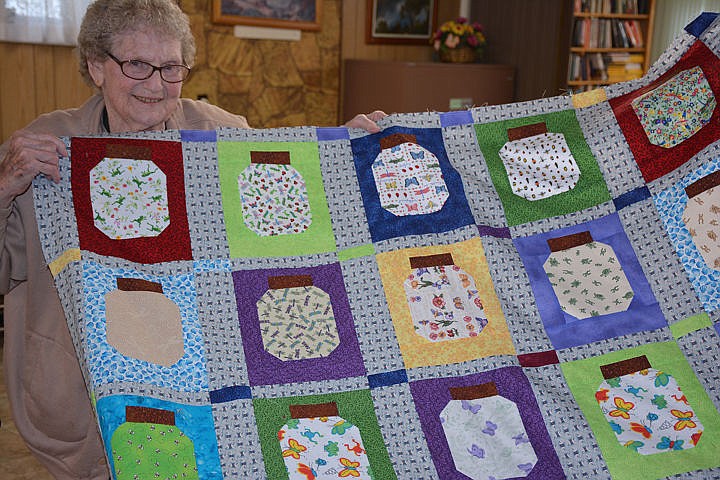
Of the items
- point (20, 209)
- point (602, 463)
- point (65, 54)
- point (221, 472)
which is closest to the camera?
point (221, 472)

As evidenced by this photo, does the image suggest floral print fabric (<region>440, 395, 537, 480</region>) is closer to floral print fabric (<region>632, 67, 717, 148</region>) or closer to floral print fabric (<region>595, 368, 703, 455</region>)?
floral print fabric (<region>595, 368, 703, 455</region>)

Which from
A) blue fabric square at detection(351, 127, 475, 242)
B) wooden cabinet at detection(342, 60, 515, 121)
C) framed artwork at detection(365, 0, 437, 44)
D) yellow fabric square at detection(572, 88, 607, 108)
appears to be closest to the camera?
blue fabric square at detection(351, 127, 475, 242)

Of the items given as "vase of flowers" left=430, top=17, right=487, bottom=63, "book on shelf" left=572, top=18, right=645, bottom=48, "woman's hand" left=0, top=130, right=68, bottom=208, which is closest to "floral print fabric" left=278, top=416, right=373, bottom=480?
"woman's hand" left=0, top=130, right=68, bottom=208

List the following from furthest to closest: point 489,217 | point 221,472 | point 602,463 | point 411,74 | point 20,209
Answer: point 411,74, point 489,217, point 20,209, point 602,463, point 221,472

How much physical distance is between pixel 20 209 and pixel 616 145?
141 centimetres

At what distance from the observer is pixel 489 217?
185 cm

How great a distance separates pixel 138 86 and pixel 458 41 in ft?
11.8

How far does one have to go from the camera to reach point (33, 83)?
399 centimetres

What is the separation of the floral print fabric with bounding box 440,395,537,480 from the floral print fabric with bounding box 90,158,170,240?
Answer: 76 centimetres

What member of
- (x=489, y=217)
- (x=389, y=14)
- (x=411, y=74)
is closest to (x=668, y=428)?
(x=489, y=217)

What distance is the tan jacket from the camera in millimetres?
1778

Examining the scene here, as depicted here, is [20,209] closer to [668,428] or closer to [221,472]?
[221,472]

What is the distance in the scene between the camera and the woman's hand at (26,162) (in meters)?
1.65

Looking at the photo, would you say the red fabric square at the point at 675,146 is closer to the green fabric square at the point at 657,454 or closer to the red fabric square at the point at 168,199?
the green fabric square at the point at 657,454
